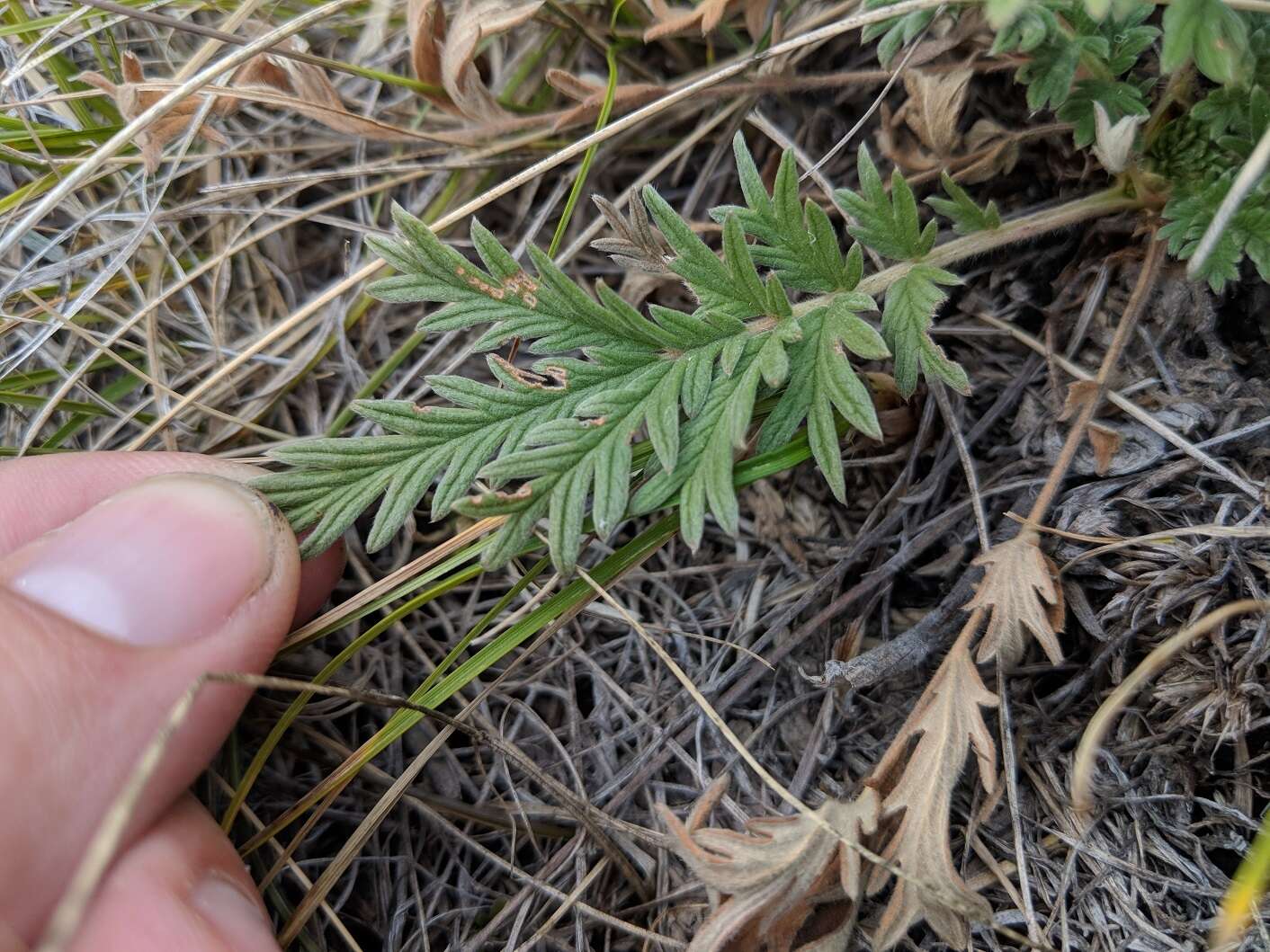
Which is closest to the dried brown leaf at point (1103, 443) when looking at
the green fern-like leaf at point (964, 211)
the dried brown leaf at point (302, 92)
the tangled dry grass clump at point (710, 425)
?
the tangled dry grass clump at point (710, 425)

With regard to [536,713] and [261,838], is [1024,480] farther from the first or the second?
[261,838]

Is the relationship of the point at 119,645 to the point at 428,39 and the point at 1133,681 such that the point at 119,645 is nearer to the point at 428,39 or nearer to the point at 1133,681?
the point at 428,39

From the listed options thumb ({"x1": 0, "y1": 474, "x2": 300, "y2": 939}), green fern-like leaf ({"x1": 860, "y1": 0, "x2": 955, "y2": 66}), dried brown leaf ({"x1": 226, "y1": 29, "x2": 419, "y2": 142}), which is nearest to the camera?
thumb ({"x1": 0, "y1": 474, "x2": 300, "y2": 939})

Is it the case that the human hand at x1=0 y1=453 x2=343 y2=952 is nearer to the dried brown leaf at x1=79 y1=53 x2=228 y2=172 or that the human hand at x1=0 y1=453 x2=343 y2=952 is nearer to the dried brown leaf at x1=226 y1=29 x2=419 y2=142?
the dried brown leaf at x1=79 y1=53 x2=228 y2=172

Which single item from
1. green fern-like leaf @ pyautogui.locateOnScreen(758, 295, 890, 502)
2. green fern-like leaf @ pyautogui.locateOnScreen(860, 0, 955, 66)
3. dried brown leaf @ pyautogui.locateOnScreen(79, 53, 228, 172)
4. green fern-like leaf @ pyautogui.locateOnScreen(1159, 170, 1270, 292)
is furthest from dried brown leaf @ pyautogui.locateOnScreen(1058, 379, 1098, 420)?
dried brown leaf @ pyautogui.locateOnScreen(79, 53, 228, 172)

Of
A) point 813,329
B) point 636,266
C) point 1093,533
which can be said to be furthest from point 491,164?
point 1093,533

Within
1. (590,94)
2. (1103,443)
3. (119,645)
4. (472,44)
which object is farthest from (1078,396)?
(119,645)

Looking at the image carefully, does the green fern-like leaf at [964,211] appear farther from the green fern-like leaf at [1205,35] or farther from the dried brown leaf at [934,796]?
the dried brown leaf at [934,796]
